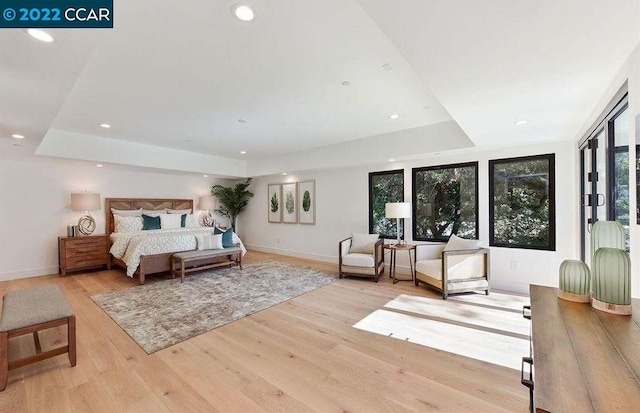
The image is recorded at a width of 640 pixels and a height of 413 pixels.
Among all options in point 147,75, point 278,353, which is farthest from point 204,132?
point 278,353

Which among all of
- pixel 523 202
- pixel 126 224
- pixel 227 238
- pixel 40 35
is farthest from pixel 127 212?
pixel 523 202

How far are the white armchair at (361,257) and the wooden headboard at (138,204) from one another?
4.76 m

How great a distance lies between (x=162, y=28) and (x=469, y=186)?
15.3 feet

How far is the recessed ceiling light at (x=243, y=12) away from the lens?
1676 millimetres

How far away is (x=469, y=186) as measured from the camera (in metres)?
4.58

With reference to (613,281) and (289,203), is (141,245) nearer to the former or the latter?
(289,203)

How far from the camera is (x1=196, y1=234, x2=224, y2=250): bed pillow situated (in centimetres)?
526

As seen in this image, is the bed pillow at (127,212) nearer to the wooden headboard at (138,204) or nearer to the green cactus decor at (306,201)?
the wooden headboard at (138,204)

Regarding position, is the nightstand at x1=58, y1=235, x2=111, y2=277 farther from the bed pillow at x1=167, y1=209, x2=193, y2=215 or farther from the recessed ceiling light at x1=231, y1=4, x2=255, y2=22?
the recessed ceiling light at x1=231, y1=4, x2=255, y2=22

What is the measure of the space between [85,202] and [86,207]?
4.1 inches

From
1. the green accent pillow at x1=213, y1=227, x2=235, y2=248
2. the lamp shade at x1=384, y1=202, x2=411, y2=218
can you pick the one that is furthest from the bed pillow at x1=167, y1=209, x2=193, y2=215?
the lamp shade at x1=384, y1=202, x2=411, y2=218

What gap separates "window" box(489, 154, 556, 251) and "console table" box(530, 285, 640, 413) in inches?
126

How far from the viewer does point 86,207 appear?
5.43m

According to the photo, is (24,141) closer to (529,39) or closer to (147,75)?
(147,75)
